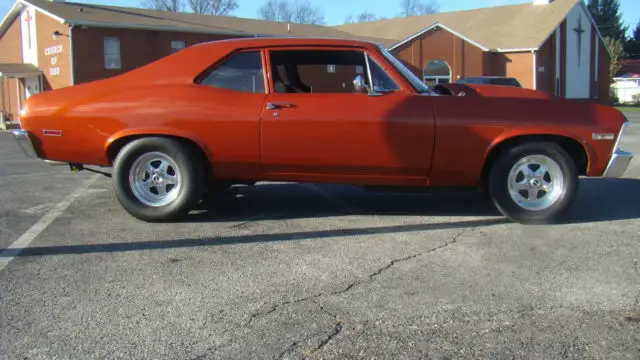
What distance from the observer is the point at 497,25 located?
124 feet

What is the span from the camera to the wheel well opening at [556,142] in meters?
5.54

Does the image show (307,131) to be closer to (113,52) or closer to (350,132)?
(350,132)

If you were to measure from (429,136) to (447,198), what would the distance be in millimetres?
1824

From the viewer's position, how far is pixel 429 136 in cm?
539

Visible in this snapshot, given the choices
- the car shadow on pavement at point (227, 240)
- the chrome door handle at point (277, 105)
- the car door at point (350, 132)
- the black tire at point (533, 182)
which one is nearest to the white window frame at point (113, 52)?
the car door at point (350, 132)

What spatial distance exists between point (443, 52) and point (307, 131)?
29776 mm

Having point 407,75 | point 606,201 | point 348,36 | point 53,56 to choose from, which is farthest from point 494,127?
point 348,36

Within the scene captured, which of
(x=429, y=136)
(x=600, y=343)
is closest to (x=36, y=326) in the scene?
(x=600, y=343)

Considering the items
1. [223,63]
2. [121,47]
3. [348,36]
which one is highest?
[348,36]

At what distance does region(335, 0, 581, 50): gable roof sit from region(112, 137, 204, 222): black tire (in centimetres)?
2909

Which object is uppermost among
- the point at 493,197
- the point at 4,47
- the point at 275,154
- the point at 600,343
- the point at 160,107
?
the point at 4,47

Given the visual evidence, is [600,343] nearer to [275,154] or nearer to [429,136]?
[429,136]

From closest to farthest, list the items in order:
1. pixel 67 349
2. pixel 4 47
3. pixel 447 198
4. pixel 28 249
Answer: pixel 67 349 → pixel 28 249 → pixel 447 198 → pixel 4 47

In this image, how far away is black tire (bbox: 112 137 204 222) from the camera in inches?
218
